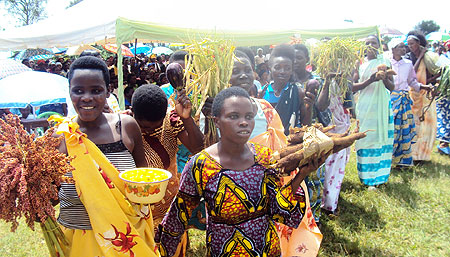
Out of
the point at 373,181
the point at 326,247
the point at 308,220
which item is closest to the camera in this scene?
the point at 308,220

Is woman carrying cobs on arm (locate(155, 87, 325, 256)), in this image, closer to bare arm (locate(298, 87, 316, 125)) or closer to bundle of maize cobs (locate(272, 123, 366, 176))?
bundle of maize cobs (locate(272, 123, 366, 176))

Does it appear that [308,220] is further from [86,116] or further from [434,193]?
[434,193]

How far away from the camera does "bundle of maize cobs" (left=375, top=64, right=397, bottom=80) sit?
4590 millimetres

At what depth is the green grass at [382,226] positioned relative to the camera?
369 centimetres

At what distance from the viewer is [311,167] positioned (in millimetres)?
1762

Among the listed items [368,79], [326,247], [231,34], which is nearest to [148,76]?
[231,34]

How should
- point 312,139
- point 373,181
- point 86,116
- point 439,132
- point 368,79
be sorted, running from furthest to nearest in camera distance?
point 439,132
point 373,181
point 368,79
point 86,116
point 312,139

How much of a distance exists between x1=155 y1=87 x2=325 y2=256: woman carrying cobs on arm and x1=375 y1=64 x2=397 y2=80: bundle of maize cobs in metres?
3.30

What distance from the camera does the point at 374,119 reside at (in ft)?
16.8

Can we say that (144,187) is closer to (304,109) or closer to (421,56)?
(304,109)

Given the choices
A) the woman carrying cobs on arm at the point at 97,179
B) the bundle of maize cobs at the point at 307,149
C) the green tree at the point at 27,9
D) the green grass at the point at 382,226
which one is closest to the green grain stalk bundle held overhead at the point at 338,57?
the green grass at the point at 382,226

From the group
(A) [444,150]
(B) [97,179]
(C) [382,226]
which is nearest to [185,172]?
(B) [97,179]

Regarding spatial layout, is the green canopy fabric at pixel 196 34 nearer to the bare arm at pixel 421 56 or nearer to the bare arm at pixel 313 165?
the bare arm at pixel 313 165

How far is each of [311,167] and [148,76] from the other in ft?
24.0
